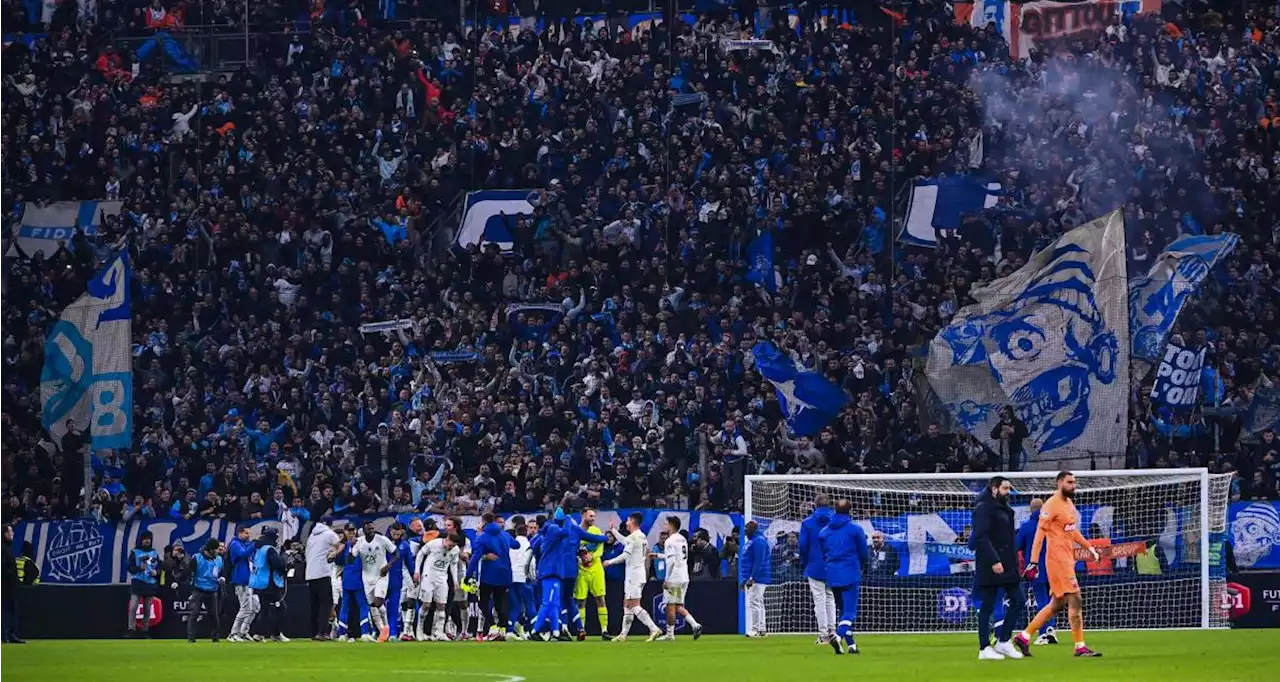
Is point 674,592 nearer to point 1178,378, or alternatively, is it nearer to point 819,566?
point 819,566

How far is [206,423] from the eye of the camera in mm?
41000

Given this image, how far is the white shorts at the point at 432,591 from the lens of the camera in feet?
98.8

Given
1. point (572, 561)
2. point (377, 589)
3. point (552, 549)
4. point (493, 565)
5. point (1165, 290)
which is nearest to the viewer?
point (552, 549)

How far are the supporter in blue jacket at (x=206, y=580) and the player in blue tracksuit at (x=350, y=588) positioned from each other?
7.68 feet

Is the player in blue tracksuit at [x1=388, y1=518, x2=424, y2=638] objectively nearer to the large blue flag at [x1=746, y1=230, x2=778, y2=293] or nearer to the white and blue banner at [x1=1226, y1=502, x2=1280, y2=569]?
the large blue flag at [x1=746, y1=230, x2=778, y2=293]

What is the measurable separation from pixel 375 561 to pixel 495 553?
247cm

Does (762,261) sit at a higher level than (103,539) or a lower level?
higher

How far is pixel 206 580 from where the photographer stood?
33031mm

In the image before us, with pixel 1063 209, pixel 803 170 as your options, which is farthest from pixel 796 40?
pixel 1063 209

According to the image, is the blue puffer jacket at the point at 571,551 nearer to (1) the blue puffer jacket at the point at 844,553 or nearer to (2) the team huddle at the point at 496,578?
(2) the team huddle at the point at 496,578

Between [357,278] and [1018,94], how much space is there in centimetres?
1407

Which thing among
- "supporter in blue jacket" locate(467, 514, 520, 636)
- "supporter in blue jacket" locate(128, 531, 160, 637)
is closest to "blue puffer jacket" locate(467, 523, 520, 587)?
"supporter in blue jacket" locate(467, 514, 520, 636)

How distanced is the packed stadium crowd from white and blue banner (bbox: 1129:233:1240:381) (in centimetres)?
77

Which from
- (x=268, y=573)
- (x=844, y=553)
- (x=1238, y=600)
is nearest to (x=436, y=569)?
(x=268, y=573)
